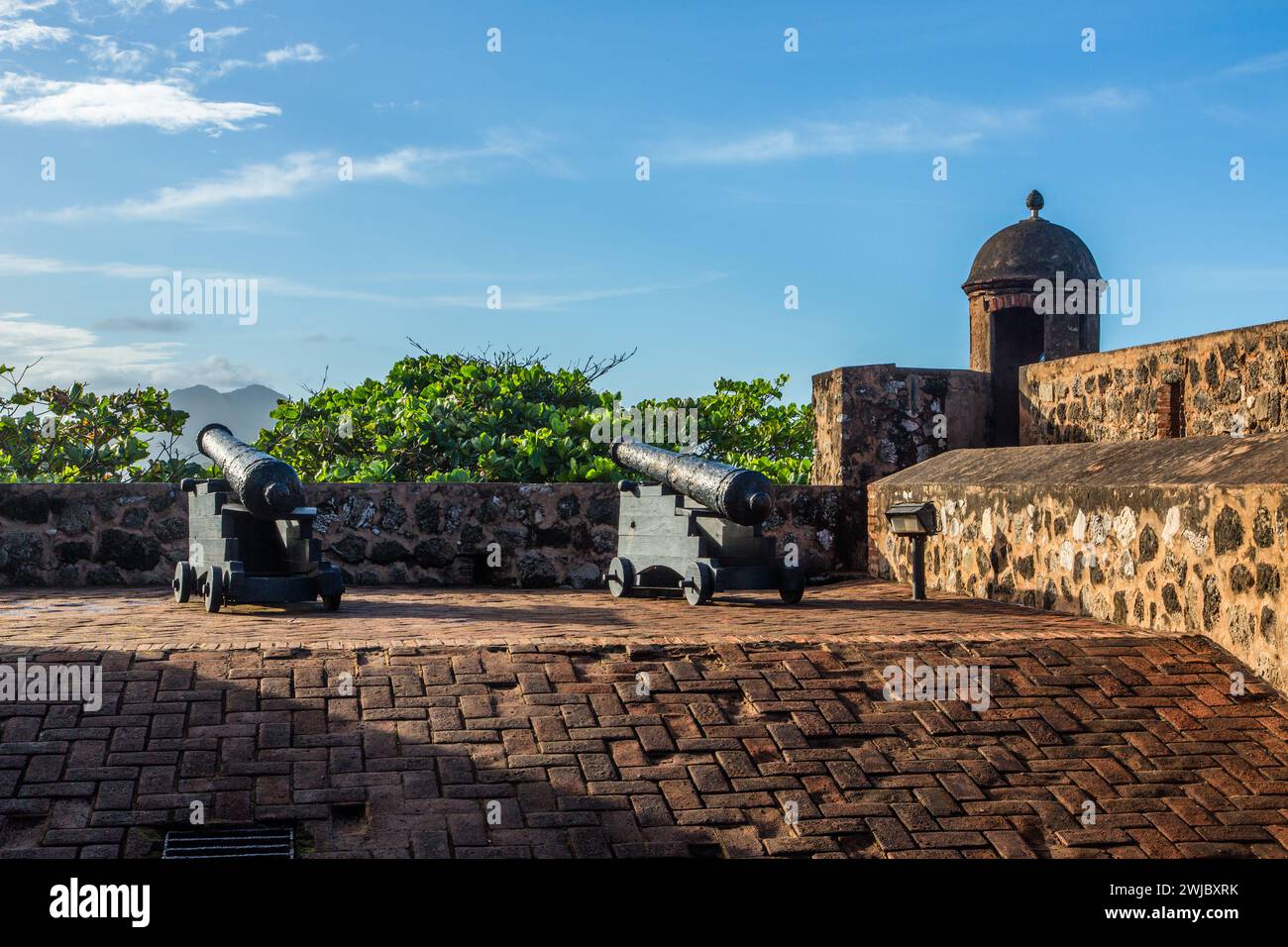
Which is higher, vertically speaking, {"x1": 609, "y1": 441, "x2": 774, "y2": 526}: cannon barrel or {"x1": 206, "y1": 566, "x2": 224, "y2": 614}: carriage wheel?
{"x1": 609, "y1": 441, "x2": 774, "y2": 526}: cannon barrel

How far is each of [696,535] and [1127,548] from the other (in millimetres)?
2953

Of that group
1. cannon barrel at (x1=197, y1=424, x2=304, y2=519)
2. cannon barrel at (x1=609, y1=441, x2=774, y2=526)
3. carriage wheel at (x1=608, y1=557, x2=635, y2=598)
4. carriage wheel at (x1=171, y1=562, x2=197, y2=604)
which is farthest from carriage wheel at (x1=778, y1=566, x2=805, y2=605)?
carriage wheel at (x1=171, y1=562, x2=197, y2=604)

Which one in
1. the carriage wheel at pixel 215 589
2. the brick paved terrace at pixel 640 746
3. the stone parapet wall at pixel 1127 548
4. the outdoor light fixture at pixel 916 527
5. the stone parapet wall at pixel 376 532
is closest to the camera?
the brick paved terrace at pixel 640 746

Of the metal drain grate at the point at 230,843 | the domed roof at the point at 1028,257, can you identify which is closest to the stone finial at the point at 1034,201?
the domed roof at the point at 1028,257

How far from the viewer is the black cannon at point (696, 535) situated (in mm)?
9516

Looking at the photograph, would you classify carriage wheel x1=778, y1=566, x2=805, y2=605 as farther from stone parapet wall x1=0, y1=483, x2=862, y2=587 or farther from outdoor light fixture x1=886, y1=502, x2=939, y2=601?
stone parapet wall x1=0, y1=483, x2=862, y2=587

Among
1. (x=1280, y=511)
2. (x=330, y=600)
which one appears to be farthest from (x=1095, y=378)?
(x=330, y=600)

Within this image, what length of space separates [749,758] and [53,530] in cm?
722

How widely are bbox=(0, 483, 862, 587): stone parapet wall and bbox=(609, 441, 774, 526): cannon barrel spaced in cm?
146

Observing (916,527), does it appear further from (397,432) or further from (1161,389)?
(397,432)

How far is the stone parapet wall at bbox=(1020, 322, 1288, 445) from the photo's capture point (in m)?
9.88

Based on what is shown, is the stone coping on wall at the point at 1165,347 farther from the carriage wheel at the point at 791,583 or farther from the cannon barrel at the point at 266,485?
the cannon barrel at the point at 266,485

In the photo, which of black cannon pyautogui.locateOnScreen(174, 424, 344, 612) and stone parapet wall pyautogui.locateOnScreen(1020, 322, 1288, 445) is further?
stone parapet wall pyautogui.locateOnScreen(1020, 322, 1288, 445)

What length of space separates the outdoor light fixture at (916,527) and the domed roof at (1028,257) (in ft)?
24.3
